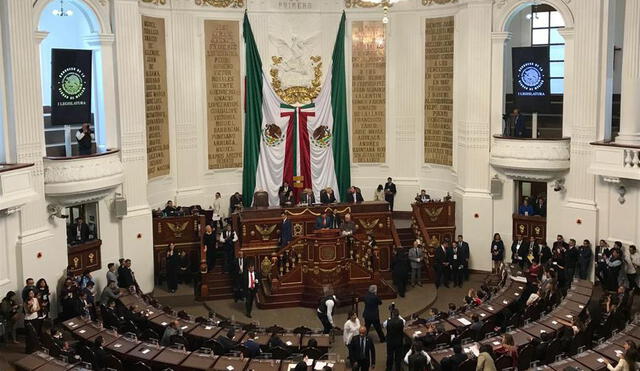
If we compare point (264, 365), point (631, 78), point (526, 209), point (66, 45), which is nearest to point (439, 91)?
point (526, 209)

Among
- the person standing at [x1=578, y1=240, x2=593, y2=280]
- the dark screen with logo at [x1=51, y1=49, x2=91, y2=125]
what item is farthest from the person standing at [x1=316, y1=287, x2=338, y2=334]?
the dark screen with logo at [x1=51, y1=49, x2=91, y2=125]

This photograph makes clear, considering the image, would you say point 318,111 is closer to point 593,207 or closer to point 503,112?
point 503,112

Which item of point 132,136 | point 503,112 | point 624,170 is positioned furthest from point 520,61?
point 132,136

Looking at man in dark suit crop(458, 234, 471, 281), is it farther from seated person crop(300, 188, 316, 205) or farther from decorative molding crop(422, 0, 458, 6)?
decorative molding crop(422, 0, 458, 6)

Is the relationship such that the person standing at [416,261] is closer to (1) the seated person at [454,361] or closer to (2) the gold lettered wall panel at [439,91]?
(2) the gold lettered wall panel at [439,91]

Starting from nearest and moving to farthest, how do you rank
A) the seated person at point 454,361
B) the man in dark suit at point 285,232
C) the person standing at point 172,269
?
the seated person at point 454,361 < the person standing at point 172,269 < the man in dark suit at point 285,232

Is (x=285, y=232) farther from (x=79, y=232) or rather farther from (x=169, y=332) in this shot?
(x=169, y=332)

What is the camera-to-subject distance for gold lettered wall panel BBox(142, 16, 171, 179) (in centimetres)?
2416

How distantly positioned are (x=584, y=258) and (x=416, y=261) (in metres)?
4.61

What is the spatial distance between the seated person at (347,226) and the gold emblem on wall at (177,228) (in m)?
4.91

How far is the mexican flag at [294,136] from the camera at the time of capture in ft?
88.3

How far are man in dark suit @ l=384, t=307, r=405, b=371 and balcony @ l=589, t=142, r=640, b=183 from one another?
27.8 feet

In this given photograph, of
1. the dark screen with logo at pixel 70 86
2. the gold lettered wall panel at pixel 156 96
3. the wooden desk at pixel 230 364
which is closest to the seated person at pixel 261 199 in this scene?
the gold lettered wall panel at pixel 156 96

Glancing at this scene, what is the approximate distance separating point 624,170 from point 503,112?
16.1 feet
